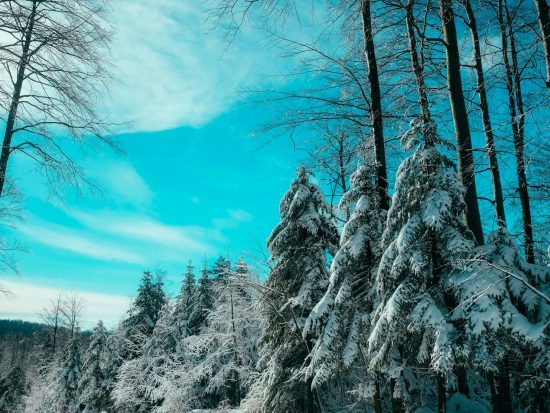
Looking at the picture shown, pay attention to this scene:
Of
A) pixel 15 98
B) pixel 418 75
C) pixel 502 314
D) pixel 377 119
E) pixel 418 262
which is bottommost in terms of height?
pixel 502 314

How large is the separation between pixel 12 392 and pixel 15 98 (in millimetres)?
55416

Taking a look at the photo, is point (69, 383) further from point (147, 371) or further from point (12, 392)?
point (147, 371)

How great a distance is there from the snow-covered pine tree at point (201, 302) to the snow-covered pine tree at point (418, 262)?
82.7 ft

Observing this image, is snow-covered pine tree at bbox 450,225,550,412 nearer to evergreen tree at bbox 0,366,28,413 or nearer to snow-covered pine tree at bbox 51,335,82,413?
snow-covered pine tree at bbox 51,335,82,413

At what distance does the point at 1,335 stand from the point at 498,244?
17515 centimetres

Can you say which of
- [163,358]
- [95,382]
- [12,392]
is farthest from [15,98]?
[12,392]

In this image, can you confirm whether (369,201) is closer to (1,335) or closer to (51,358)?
(51,358)

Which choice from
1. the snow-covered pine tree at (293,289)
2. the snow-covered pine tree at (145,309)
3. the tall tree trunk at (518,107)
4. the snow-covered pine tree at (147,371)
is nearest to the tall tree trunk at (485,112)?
the tall tree trunk at (518,107)

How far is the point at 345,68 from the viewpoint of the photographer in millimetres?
10547

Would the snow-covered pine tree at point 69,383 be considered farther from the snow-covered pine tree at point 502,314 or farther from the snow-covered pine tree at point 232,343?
the snow-covered pine tree at point 502,314

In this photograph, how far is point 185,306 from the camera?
1357 inches

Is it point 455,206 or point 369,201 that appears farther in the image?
point 369,201

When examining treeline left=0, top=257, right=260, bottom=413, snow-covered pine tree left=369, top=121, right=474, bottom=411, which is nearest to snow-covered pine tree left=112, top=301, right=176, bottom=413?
treeline left=0, top=257, right=260, bottom=413

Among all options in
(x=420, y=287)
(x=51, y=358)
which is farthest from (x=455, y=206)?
(x=51, y=358)
